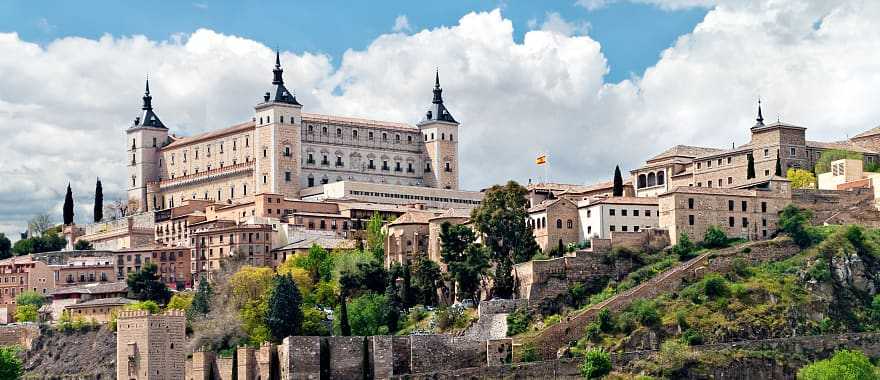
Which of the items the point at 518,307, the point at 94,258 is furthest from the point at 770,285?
the point at 94,258

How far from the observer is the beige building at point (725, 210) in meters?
88.2

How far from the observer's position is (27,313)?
4129 inches

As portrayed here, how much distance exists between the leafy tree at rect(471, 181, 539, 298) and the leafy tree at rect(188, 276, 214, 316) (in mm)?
15063

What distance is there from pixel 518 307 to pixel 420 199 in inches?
1502

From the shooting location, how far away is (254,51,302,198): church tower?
394 feet

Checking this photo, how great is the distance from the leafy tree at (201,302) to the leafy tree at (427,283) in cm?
1116

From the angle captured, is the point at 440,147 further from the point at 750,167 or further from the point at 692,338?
the point at 692,338

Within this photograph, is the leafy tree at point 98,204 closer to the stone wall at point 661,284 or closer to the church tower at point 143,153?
the church tower at point 143,153

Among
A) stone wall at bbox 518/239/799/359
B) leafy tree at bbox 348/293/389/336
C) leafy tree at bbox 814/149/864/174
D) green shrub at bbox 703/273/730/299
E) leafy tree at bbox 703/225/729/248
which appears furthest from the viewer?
leafy tree at bbox 814/149/864/174

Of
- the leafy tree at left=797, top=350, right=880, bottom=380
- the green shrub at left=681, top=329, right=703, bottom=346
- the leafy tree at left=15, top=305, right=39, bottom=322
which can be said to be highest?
the leafy tree at left=15, top=305, right=39, bottom=322

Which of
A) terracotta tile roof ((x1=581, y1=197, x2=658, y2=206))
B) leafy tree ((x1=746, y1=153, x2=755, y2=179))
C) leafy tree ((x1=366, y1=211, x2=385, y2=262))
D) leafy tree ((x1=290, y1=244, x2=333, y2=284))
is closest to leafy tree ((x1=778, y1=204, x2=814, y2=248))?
terracotta tile roof ((x1=581, y1=197, x2=658, y2=206))

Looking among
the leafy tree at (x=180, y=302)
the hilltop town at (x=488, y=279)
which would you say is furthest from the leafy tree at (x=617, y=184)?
the leafy tree at (x=180, y=302)

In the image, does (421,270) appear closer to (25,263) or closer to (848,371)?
(848,371)

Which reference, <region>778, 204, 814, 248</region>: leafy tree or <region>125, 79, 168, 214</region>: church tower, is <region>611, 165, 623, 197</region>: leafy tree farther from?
<region>125, 79, 168, 214</region>: church tower
